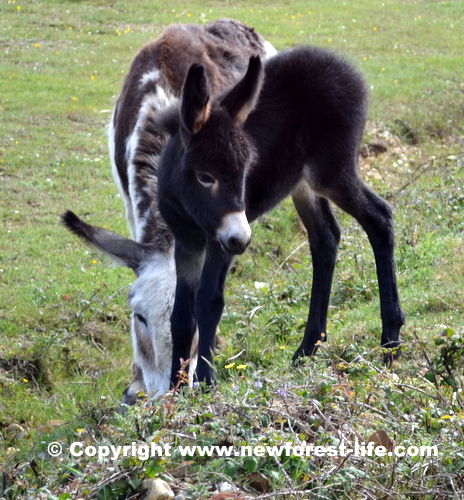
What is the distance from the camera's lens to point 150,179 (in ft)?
15.4

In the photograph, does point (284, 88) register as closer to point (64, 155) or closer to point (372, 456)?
point (372, 456)

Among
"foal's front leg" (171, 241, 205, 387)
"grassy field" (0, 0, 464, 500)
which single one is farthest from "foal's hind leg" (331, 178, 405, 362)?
"foal's front leg" (171, 241, 205, 387)

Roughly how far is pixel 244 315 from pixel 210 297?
1.40 metres

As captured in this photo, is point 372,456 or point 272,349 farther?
point 272,349

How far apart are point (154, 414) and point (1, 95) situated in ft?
30.0

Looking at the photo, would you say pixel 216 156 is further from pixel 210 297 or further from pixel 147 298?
pixel 147 298

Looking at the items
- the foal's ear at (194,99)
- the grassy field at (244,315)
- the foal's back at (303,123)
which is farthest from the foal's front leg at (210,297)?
the foal's ear at (194,99)

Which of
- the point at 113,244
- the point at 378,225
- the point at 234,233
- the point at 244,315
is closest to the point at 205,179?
the point at 234,233

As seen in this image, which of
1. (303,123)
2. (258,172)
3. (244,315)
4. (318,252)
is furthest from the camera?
(244,315)

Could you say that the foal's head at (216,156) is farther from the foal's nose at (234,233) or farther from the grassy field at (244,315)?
the grassy field at (244,315)

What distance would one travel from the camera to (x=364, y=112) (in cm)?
462

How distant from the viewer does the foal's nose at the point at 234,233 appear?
11.5ft

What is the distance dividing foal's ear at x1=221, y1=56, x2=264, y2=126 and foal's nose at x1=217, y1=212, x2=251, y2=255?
0.58 m

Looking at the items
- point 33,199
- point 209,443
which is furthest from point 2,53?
point 209,443
